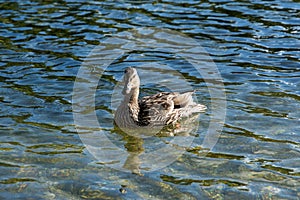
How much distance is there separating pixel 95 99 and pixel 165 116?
2001 mm

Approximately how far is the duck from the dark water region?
422mm

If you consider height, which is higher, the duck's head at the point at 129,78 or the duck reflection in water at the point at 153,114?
the duck's head at the point at 129,78

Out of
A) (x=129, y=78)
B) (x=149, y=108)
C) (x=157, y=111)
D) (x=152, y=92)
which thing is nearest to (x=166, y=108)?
(x=157, y=111)

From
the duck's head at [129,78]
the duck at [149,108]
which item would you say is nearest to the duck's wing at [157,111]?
the duck at [149,108]

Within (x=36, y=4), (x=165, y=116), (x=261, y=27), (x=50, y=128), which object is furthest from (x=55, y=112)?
(x=36, y=4)

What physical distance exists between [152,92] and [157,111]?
1933mm

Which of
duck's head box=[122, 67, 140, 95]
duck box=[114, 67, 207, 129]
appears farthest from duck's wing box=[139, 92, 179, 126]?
duck's head box=[122, 67, 140, 95]

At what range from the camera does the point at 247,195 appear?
8883mm

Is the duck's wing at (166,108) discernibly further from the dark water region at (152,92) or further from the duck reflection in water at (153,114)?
the dark water region at (152,92)

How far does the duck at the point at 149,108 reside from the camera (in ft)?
38.9

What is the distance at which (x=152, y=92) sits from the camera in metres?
13.9

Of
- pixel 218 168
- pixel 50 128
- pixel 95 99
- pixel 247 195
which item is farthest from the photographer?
pixel 95 99

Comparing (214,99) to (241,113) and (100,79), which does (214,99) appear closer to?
(241,113)

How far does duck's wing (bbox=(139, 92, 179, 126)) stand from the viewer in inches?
473
